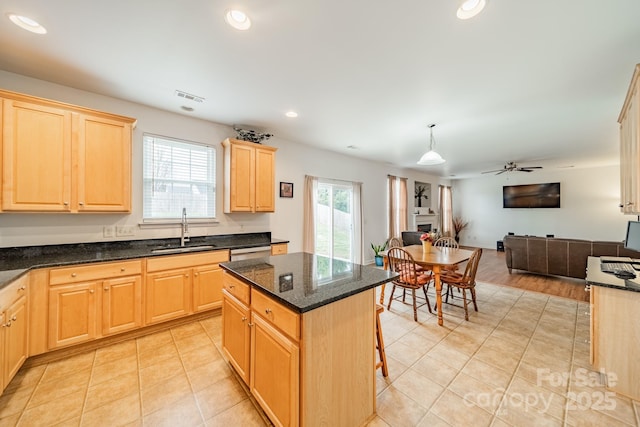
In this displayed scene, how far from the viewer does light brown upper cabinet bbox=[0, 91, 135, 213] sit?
216cm

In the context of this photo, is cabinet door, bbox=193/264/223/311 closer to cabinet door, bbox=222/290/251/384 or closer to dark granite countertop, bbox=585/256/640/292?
cabinet door, bbox=222/290/251/384

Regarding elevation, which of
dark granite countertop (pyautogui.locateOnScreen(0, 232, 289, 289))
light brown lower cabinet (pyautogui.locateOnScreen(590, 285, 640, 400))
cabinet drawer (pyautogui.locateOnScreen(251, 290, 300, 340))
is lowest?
light brown lower cabinet (pyautogui.locateOnScreen(590, 285, 640, 400))

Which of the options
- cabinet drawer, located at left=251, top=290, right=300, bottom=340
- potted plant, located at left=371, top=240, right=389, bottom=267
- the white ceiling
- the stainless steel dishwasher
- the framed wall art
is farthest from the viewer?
potted plant, located at left=371, top=240, right=389, bottom=267

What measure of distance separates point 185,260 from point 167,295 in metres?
0.41

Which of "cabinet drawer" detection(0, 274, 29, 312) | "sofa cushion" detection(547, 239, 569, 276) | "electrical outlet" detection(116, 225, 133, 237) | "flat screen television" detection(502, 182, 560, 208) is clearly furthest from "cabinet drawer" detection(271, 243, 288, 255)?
"flat screen television" detection(502, 182, 560, 208)

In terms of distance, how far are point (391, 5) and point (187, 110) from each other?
8.96 ft

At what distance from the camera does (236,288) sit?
186 cm

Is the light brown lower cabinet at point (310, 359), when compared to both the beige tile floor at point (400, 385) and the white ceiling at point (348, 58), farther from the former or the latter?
the white ceiling at point (348, 58)

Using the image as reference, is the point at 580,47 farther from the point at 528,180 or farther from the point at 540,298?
the point at 528,180

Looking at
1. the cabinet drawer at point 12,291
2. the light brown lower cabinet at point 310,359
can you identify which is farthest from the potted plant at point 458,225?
the cabinet drawer at point 12,291

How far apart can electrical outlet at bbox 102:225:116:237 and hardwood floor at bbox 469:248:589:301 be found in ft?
19.8

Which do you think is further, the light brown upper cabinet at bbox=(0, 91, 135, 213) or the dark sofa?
the dark sofa

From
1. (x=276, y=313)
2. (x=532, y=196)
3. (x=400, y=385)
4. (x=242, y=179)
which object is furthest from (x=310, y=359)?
(x=532, y=196)

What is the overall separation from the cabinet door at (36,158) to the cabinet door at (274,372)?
2399mm
